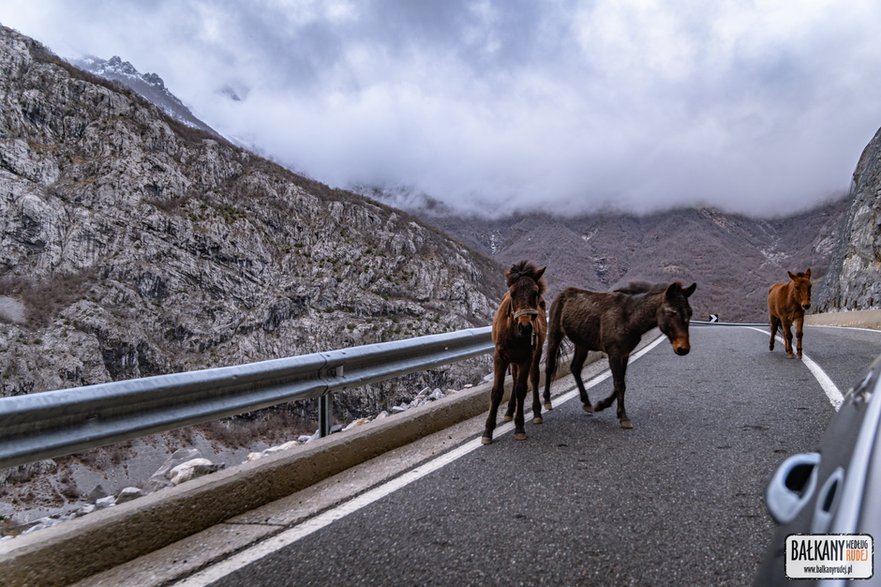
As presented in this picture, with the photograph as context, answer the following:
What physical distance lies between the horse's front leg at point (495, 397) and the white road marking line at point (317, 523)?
0.11m

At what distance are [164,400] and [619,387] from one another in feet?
14.3

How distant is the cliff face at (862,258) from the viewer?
36.5 m

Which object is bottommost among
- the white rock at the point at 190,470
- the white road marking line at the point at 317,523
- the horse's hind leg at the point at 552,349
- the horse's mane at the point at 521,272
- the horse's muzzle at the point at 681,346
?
the white rock at the point at 190,470

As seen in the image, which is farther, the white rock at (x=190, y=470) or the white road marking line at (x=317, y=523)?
the white rock at (x=190, y=470)

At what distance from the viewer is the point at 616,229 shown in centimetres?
13538

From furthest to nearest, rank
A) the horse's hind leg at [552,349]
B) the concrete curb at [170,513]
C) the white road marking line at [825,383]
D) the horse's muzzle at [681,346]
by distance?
the horse's hind leg at [552,349] < the white road marking line at [825,383] < the horse's muzzle at [681,346] < the concrete curb at [170,513]

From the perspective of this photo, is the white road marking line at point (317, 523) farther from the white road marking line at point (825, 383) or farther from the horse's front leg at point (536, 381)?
the white road marking line at point (825, 383)

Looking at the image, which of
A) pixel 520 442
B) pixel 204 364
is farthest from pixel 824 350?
pixel 204 364

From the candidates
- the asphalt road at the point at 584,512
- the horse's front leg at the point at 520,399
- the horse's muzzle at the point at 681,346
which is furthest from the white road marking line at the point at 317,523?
the horse's muzzle at the point at 681,346

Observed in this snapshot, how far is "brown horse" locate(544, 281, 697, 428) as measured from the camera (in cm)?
567

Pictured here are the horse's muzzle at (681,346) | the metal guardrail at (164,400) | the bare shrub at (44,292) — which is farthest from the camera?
the bare shrub at (44,292)

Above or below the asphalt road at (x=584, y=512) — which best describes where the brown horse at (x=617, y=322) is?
above

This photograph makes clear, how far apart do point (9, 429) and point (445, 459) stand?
3.01 m

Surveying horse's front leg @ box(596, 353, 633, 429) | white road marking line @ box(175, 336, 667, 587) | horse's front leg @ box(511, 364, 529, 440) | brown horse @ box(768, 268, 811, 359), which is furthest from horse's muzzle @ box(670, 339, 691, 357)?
brown horse @ box(768, 268, 811, 359)
